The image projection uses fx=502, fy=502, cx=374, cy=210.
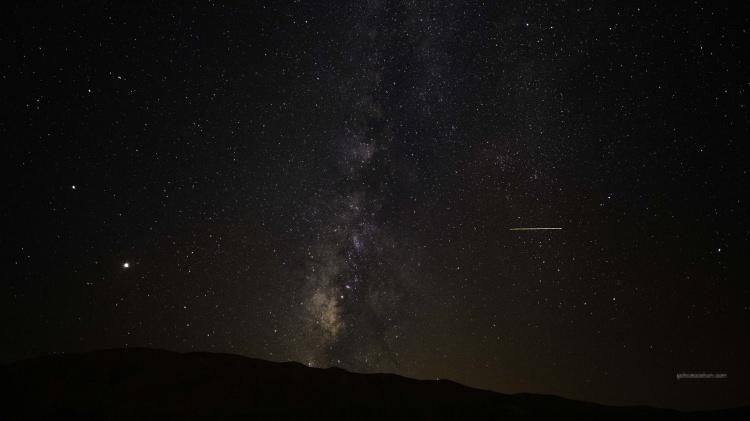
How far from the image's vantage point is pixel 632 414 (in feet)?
61.0

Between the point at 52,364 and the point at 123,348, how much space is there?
2909 mm

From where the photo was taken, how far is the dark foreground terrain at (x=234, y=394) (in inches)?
640

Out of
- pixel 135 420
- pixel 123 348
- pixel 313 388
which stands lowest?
pixel 135 420

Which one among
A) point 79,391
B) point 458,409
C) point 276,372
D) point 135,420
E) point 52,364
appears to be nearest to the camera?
point 135,420

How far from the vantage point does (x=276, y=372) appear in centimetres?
2145

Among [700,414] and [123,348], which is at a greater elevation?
[123,348]

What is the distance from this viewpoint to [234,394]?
18688 millimetres

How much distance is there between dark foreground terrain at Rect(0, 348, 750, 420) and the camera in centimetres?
1627

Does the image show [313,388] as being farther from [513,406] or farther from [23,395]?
[23,395]

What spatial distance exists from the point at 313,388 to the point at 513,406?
7.93 meters

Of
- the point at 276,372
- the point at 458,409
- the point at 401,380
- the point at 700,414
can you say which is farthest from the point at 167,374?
the point at 700,414

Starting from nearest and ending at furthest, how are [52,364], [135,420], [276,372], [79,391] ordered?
[135,420] < [79,391] < [52,364] < [276,372]

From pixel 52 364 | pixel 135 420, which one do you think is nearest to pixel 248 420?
pixel 135 420

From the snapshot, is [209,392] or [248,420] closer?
[248,420]
